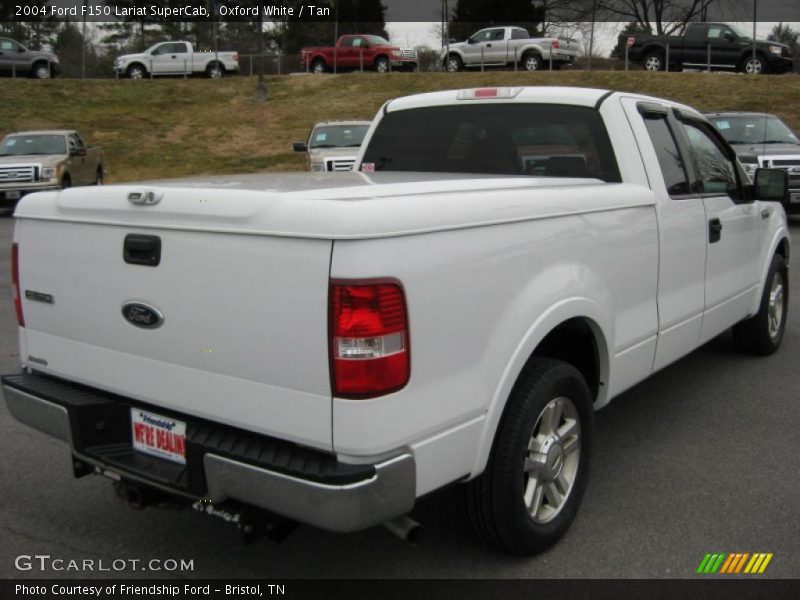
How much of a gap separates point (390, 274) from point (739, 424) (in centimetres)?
320

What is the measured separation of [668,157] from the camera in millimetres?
4246

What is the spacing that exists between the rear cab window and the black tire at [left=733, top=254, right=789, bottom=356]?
2.32m

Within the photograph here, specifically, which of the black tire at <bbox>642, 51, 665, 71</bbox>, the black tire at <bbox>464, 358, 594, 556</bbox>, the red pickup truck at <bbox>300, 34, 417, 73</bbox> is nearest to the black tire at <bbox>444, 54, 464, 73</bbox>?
the red pickup truck at <bbox>300, 34, 417, 73</bbox>

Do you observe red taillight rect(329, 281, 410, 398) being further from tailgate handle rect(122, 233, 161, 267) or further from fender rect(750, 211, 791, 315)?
fender rect(750, 211, 791, 315)

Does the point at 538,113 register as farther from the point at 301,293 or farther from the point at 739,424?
the point at 301,293

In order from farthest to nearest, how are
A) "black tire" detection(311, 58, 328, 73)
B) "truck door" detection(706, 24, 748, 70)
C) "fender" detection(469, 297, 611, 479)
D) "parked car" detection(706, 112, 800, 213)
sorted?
"black tire" detection(311, 58, 328, 73), "truck door" detection(706, 24, 748, 70), "parked car" detection(706, 112, 800, 213), "fender" detection(469, 297, 611, 479)

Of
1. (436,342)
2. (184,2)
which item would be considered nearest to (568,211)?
(436,342)

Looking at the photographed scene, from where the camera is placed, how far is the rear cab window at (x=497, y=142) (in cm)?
411

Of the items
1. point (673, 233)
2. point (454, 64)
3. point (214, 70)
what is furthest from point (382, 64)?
point (673, 233)

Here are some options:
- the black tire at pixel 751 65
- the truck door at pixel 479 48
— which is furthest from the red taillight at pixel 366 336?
the truck door at pixel 479 48

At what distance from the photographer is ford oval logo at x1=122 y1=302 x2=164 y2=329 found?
8.80ft

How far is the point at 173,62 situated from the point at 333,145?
69.4 feet

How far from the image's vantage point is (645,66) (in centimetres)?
3288

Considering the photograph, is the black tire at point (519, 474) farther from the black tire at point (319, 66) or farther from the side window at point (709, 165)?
the black tire at point (319, 66)
